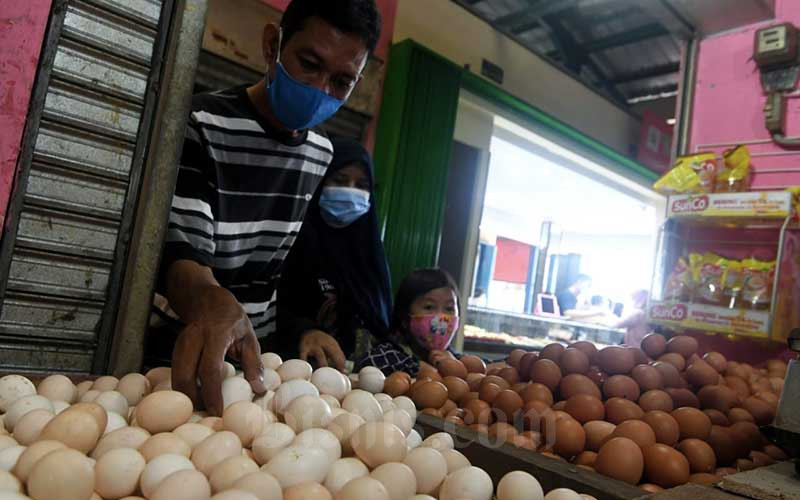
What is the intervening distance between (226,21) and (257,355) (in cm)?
302

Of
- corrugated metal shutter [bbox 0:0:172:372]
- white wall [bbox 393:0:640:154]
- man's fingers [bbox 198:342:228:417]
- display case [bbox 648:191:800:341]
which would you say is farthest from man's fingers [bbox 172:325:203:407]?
white wall [bbox 393:0:640:154]

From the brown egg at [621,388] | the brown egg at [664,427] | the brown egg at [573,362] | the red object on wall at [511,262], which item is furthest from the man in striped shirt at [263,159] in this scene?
the red object on wall at [511,262]

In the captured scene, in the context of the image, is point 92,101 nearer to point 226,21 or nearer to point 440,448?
point 440,448

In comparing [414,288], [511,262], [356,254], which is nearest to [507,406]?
[356,254]

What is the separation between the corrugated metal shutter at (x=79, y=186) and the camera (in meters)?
1.01

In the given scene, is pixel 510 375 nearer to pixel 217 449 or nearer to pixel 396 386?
pixel 396 386

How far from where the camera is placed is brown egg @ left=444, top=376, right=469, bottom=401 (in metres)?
1.51

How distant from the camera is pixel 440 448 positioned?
1.13m

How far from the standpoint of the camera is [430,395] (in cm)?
Answer: 143

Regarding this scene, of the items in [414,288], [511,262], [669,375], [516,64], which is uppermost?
[516,64]

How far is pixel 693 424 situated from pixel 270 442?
973 mm

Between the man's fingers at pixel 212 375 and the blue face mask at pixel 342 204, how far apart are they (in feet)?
4.49

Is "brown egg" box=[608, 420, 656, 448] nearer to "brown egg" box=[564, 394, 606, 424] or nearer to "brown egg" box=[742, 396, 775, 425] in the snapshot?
"brown egg" box=[564, 394, 606, 424]

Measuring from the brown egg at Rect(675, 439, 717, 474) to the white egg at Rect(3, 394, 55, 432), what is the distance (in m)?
1.28
